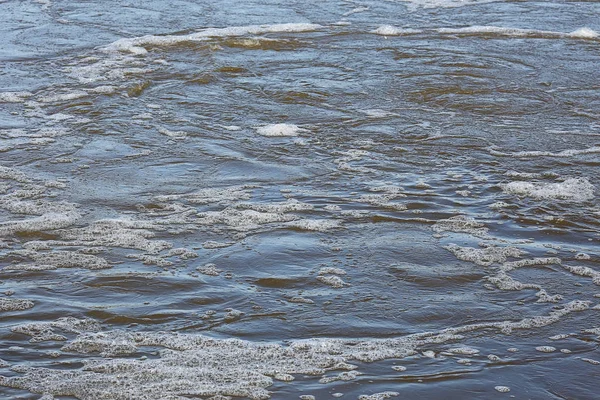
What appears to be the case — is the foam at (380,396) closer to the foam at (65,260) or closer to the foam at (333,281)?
the foam at (333,281)

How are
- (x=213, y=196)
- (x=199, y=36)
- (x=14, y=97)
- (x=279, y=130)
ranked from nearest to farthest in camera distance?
(x=213, y=196) → (x=279, y=130) → (x=14, y=97) → (x=199, y=36)

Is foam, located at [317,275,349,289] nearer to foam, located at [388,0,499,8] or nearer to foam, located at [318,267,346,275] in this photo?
foam, located at [318,267,346,275]

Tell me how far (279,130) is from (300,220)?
172 centimetres

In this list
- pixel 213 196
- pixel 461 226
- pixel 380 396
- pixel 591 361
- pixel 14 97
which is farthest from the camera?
pixel 14 97

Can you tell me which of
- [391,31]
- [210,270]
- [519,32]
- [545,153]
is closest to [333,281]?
[210,270]

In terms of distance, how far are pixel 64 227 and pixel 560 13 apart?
8.22 metres

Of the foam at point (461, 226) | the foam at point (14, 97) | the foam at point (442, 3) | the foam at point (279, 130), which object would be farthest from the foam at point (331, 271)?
the foam at point (442, 3)

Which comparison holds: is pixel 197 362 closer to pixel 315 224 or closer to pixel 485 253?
pixel 315 224

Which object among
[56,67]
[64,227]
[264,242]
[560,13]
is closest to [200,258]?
[264,242]

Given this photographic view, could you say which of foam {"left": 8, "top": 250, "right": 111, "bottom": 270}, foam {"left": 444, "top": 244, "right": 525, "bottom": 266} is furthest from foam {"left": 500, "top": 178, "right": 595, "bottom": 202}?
foam {"left": 8, "top": 250, "right": 111, "bottom": 270}

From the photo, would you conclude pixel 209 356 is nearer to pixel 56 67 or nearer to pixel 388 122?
pixel 388 122

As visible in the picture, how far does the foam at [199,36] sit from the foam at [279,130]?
297 centimetres

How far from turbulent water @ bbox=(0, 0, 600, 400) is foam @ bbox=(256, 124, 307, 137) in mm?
48

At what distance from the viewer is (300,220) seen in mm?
4559
